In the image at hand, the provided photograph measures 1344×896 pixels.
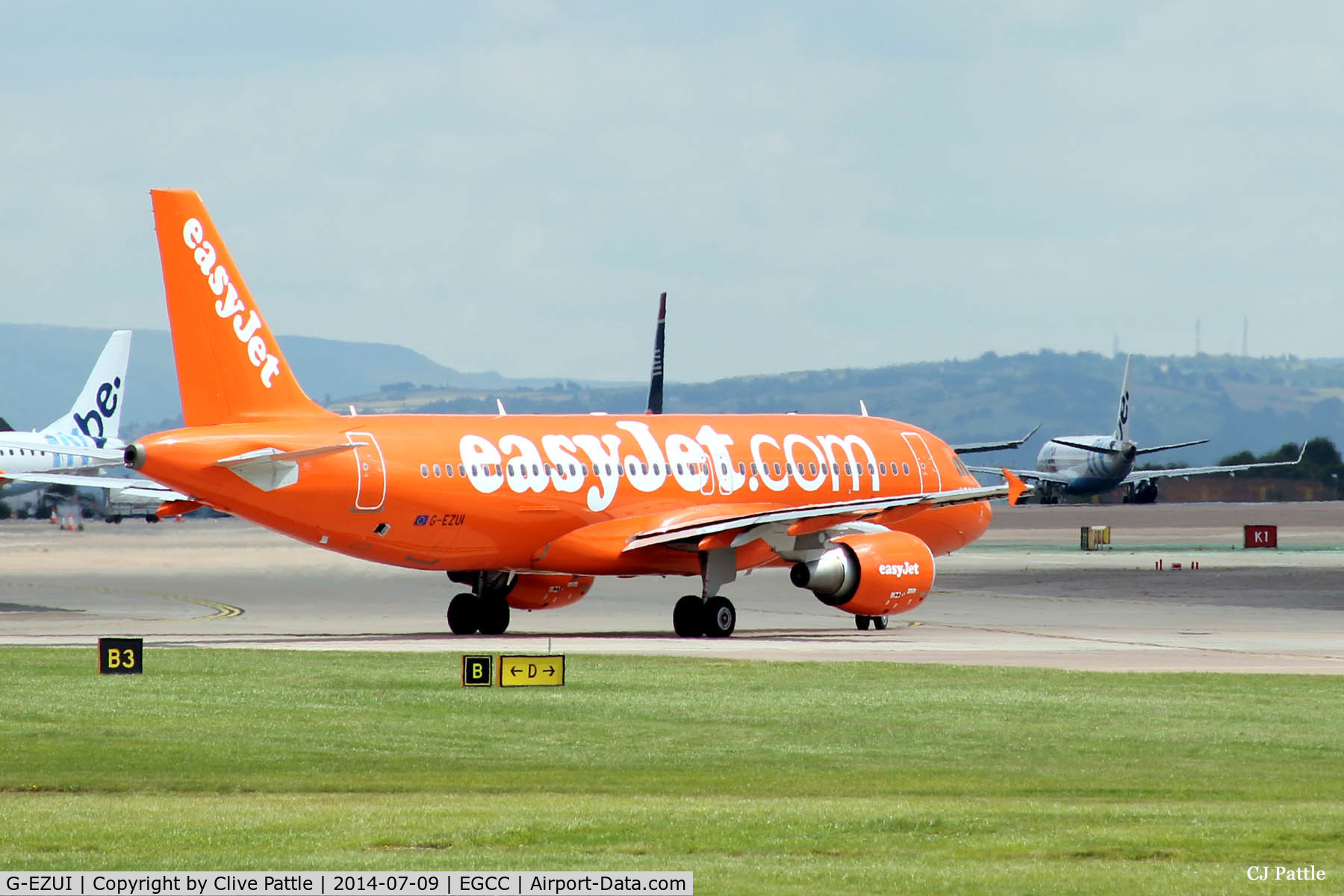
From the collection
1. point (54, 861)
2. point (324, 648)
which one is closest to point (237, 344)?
point (324, 648)

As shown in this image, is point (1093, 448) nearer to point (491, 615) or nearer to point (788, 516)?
point (491, 615)

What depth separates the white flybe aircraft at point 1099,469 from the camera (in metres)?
136

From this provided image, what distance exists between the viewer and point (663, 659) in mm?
30484

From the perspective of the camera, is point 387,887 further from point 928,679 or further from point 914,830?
point 928,679

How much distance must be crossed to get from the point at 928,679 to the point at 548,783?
10.8 m

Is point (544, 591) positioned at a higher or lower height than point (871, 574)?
lower

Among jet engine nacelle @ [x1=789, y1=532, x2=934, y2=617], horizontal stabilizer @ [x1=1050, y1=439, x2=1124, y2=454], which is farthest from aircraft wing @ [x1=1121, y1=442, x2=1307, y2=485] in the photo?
jet engine nacelle @ [x1=789, y1=532, x2=934, y2=617]

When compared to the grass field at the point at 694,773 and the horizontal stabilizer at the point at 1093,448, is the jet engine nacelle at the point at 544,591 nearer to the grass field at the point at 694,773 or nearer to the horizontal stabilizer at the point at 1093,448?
the grass field at the point at 694,773

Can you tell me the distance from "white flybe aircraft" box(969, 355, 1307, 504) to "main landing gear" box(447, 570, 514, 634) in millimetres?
96829

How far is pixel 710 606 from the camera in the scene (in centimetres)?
3762

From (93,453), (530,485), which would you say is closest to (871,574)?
(530,485)

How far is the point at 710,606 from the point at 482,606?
4.62 meters

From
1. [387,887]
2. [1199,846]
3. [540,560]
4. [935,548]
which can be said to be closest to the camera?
[387,887]

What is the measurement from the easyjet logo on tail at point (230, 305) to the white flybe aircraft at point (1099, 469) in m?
102
